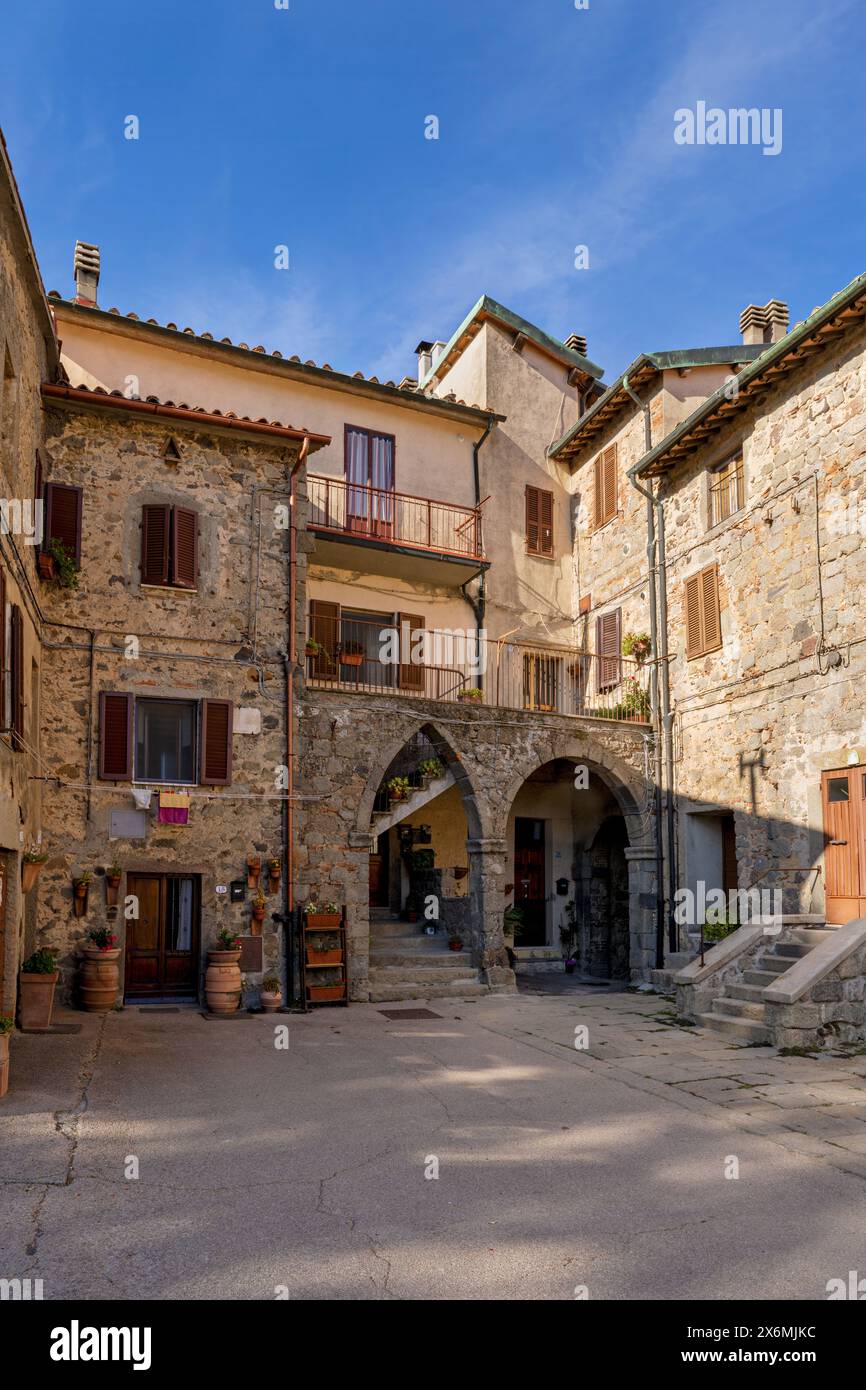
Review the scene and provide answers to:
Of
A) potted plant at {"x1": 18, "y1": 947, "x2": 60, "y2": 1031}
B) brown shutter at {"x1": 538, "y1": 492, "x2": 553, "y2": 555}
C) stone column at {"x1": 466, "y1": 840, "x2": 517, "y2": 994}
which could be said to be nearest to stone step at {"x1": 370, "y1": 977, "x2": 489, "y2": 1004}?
stone column at {"x1": 466, "y1": 840, "x2": 517, "y2": 994}

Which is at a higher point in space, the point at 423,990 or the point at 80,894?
the point at 80,894

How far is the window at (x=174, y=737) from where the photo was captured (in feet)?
41.9

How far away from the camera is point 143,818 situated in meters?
12.6

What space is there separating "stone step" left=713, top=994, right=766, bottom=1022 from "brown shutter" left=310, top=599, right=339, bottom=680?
7636mm

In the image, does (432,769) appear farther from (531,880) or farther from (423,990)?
(531,880)

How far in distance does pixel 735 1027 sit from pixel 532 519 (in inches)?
423

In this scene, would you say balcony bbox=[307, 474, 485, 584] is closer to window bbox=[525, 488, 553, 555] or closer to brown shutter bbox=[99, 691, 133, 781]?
window bbox=[525, 488, 553, 555]

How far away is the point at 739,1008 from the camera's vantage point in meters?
11.5

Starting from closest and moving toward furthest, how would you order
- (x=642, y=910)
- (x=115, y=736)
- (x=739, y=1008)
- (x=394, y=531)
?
1. (x=739, y=1008)
2. (x=115, y=736)
3. (x=642, y=910)
4. (x=394, y=531)

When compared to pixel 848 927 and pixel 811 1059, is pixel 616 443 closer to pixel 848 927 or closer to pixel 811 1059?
pixel 848 927

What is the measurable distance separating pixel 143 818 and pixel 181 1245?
321 inches

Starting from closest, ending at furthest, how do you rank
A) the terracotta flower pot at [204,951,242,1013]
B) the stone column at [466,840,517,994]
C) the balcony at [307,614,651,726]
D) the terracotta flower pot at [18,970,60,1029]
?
the terracotta flower pot at [18,970,60,1029]
the terracotta flower pot at [204,951,242,1013]
the stone column at [466,840,517,994]
the balcony at [307,614,651,726]

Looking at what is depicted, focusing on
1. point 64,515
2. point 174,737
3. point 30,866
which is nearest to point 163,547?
point 64,515

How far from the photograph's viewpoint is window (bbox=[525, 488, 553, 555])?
62.5 ft
